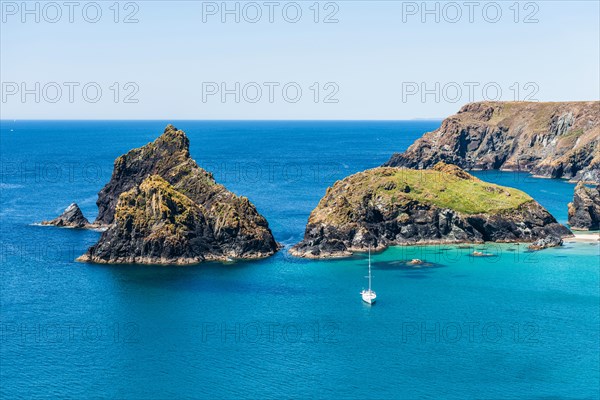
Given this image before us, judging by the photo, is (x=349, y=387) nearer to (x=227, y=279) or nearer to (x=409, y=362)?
(x=409, y=362)

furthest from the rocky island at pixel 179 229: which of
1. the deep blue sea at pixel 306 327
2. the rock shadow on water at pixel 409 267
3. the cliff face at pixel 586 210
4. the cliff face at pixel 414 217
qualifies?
the cliff face at pixel 586 210

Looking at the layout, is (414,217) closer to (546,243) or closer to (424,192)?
(424,192)

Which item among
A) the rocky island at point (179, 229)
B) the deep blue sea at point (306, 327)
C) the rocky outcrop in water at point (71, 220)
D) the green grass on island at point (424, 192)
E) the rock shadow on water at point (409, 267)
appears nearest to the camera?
the deep blue sea at point (306, 327)

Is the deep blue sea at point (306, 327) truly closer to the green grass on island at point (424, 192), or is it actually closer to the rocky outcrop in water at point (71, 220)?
the green grass on island at point (424, 192)

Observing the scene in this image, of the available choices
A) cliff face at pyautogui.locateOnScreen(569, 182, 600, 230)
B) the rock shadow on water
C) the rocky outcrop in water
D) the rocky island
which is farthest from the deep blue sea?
the rocky outcrop in water

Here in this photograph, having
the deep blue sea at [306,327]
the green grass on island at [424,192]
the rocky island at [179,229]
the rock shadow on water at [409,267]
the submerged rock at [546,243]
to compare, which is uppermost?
the green grass on island at [424,192]

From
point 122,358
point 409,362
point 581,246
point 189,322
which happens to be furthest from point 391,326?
point 581,246
